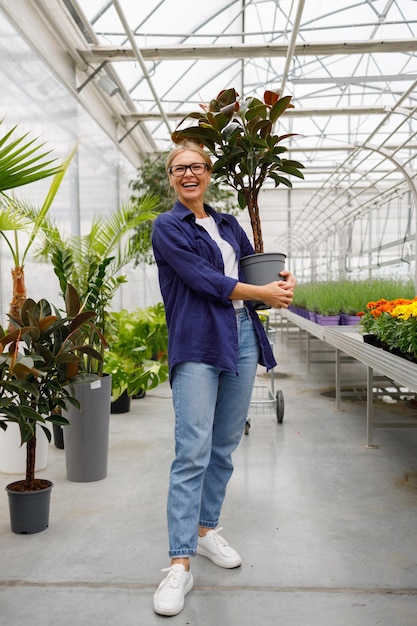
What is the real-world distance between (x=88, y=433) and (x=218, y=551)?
112cm

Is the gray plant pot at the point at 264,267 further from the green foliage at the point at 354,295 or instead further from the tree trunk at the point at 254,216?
the green foliage at the point at 354,295

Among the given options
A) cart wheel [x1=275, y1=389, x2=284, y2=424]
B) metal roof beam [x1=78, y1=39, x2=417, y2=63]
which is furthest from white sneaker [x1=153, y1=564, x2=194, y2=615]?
metal roof beam [x1=78, y1=39, x2=417, y2=63]

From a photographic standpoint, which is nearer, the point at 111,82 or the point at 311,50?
the point at 311,50

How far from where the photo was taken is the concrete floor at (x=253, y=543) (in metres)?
1.76

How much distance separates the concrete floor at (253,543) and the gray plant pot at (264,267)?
93 centimetres

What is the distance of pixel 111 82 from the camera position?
6.48 metres

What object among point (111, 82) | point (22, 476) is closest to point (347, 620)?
point (22, 476)

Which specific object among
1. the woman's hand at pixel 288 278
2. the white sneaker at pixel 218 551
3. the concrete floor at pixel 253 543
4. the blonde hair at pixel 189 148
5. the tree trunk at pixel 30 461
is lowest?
the concrete floor at pixel 253 543

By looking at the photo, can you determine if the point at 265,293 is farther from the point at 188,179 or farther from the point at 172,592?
the point at 172,592

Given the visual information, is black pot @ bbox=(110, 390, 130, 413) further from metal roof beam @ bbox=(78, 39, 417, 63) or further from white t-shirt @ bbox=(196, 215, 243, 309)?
metal roof beam @ bbox=(78, 39, 417, 63)

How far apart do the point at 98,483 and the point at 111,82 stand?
492 centimetres

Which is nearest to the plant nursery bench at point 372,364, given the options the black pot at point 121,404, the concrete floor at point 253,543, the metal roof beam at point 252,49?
the concrete floor at point 253,543

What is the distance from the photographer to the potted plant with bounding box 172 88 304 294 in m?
1.86

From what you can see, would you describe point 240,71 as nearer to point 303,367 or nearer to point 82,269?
point 303,367
